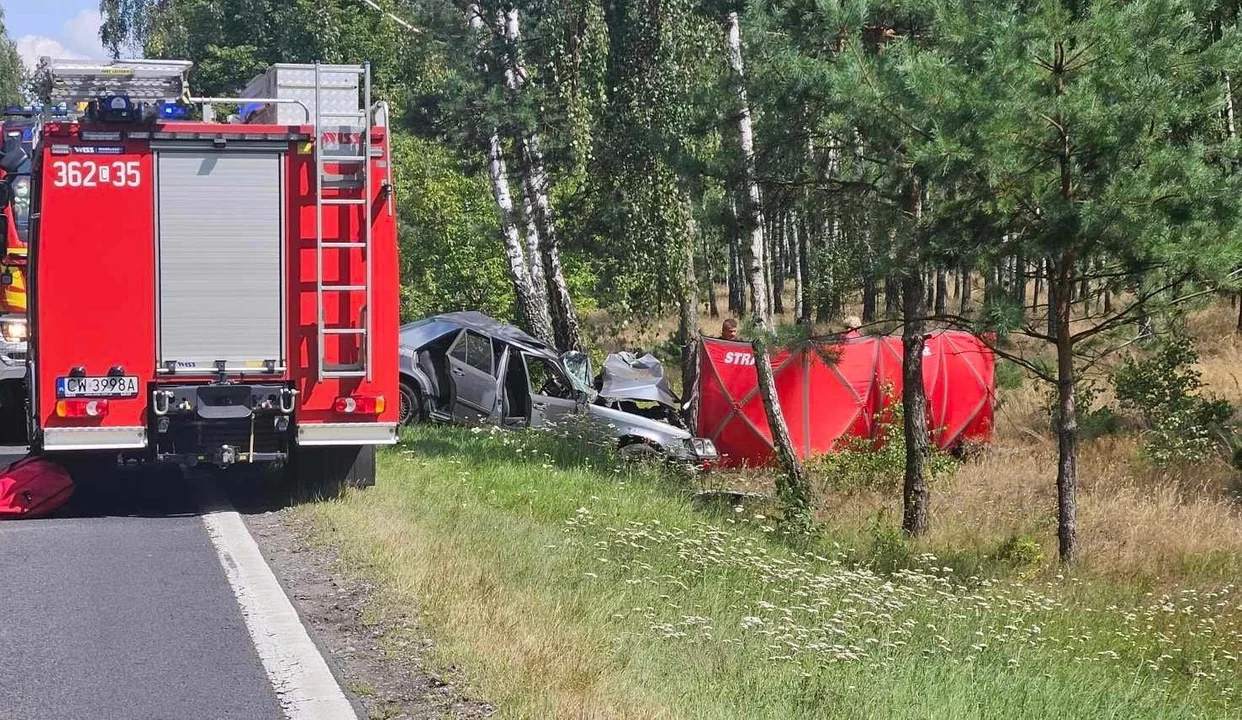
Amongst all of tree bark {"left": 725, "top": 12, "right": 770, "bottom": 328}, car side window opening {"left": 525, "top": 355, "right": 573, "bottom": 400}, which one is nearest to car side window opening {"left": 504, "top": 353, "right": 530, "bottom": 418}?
car side window opening {"left": 525, "top": 355, "right": 573, "bottom": 400}

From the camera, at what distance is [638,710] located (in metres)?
5.05

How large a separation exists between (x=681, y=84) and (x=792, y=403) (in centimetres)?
479

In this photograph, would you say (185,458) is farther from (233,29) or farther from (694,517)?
(233,29)

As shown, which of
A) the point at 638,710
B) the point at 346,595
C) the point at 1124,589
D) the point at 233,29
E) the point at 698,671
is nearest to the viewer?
the point at 638,710

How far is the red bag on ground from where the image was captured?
1026 cm

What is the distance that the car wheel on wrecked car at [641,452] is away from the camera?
1713 centimetres

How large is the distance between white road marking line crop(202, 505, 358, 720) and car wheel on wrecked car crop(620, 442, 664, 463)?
27.5ft

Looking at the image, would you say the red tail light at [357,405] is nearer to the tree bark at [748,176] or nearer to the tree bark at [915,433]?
the tree bark at [748,176]

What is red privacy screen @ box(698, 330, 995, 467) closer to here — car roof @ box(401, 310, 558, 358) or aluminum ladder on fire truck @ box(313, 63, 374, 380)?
car roof @ box(401, 310, 558, 358)

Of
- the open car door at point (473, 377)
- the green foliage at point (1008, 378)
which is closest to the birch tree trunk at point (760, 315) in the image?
the open car door at point (473, 377)

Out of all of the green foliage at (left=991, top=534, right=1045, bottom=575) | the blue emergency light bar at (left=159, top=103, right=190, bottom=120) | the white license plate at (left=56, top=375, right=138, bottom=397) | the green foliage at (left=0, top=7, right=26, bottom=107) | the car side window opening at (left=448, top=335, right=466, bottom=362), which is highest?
the green foliage at (left=0, top=7, right=26, bottom=107)

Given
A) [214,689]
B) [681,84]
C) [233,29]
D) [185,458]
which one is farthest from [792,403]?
[233,29]

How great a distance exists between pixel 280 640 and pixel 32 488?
4999 mm

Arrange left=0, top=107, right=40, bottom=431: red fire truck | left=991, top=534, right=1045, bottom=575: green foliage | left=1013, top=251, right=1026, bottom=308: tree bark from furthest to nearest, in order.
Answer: left=0, top=107, right=40, bottom=431: red fire truck, left=991, top=534, right=1045, bottom=575: green foliage, left=1013, top=251, right=1026, bottom=308: tree bark
